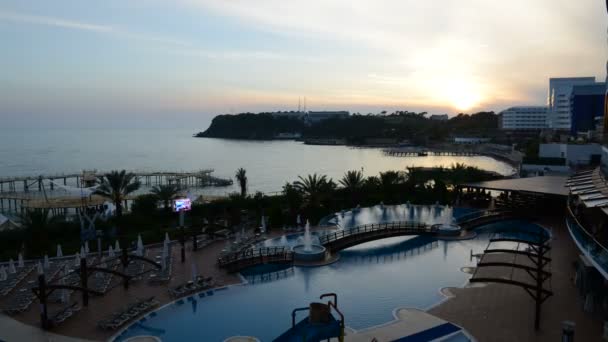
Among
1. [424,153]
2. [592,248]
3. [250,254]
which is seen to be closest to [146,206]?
[250,254]

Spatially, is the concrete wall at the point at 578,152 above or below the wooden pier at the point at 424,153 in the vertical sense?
above

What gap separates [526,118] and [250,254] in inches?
6424

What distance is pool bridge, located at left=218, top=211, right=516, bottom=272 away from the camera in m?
22.6

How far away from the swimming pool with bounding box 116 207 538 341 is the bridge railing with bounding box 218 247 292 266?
74cm

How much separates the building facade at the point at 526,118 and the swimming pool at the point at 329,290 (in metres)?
152

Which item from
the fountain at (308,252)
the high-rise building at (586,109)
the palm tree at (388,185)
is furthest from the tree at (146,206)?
the high-rise building at (586,109)

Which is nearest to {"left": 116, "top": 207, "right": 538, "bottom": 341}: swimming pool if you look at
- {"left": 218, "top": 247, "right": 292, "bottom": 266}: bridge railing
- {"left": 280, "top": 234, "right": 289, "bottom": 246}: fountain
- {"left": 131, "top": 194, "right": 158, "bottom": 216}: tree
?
{"left": 218, "top": 247, "right": 292, "bottom": 266}: bridge railing

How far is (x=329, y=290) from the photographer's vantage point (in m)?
19.7

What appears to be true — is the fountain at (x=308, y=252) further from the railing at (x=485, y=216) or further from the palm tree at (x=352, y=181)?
the palm tree at (x=352, y=181)

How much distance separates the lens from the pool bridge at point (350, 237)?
22.6 meters

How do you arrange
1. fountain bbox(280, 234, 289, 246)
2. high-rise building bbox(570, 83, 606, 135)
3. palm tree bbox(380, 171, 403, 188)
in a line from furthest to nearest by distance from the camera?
1. high-rise building bbox(570, 83, 606, 135)
2. palm tree bbox(380, 171, 403, 188)
3. fountain bbox(280, 234, 289, 246)

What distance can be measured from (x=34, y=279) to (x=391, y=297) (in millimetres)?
15567

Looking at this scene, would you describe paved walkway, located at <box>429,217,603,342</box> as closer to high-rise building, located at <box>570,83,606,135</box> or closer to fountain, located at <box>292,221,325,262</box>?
fountain, located at <box>292,221,325,262</box>

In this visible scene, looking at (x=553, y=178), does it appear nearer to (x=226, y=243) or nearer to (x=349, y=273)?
(x=349, y=273)
